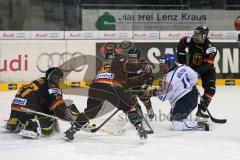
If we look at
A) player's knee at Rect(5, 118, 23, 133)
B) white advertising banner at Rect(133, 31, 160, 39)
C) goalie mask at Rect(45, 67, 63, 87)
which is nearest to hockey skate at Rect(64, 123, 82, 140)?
goalie mask at Rect(45, 67, 63, 87)

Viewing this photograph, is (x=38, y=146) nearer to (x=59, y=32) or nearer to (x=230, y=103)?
(x=230, y=103)

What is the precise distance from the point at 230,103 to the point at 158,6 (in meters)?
3.93

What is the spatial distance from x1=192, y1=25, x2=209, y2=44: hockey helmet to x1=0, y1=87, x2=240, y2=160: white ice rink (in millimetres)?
1089

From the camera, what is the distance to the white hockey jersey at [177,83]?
6.42m

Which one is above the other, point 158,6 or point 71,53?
point 158,6

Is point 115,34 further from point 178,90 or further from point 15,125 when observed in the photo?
point 15,125

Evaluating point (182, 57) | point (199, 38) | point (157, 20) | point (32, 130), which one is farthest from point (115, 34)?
point (32, 130)

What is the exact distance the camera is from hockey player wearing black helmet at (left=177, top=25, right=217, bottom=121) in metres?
7.03

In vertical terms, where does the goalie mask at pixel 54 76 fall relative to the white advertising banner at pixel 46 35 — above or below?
below

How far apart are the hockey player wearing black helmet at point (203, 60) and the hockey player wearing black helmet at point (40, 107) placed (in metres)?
1.84

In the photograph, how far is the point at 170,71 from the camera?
6.45 meters

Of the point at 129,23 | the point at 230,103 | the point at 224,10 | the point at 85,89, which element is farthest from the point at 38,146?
the point at 224,10

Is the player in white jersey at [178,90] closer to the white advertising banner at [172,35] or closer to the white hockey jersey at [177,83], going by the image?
the white hockey jersey at [177,83]

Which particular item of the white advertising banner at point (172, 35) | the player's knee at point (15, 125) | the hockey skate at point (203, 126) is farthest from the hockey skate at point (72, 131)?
the white advertising banner at point (172, 35)
